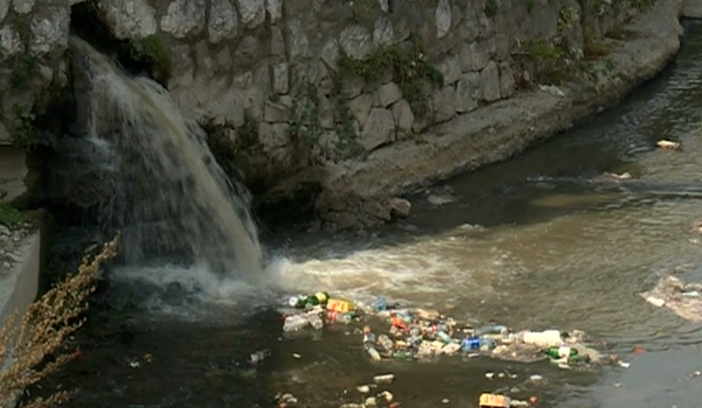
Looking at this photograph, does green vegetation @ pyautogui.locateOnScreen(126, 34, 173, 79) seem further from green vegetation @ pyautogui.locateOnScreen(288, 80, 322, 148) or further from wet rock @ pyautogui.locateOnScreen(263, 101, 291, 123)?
green vegetation @ pyautogui.locateOnScreen(288, 80, 322, 148)

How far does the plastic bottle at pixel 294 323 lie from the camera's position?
7449mm

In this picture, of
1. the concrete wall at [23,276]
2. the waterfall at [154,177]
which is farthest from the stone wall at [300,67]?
the concrete wall at [23,276]

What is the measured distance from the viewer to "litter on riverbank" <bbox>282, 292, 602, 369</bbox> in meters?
7.08

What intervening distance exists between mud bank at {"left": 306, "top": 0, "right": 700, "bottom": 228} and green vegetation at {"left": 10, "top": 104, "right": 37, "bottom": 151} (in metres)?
2.11

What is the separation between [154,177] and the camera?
859 cm

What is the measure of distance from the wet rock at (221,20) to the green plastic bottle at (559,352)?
3439 mm

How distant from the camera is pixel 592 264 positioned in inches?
338

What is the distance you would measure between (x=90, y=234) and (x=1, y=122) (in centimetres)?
89

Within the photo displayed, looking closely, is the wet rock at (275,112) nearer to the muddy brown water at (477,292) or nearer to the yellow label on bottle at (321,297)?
the muddy brown water at (477,292)

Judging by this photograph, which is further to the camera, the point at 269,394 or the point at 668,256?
the point at 668,256

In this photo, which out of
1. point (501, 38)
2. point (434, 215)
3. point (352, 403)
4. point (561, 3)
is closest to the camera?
point (352, 403)

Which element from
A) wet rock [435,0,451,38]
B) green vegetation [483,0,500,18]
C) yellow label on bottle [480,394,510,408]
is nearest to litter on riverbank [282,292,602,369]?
yellow label on bottle [480,394,510,408]

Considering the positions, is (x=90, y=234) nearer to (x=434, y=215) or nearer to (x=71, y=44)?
(x=71, y=44)

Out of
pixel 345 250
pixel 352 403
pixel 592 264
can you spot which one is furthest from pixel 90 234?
pixel 592 264
